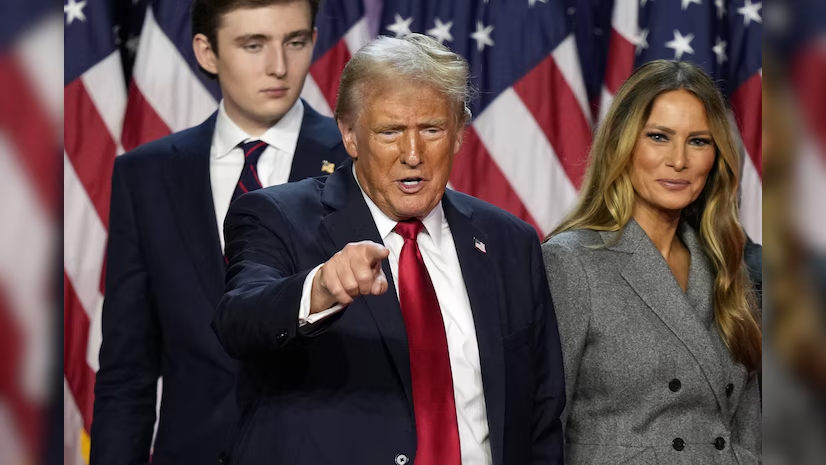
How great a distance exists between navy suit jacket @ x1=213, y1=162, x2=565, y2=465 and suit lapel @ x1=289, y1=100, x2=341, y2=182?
0.85m

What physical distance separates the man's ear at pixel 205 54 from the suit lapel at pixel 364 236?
4.08 feet

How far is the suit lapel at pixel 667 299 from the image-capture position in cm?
205

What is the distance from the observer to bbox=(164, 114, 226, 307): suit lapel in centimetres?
258

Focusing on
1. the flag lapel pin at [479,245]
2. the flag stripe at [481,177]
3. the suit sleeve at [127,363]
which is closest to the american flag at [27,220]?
the flag lapel pin at [479,245]

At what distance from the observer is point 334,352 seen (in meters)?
1.63

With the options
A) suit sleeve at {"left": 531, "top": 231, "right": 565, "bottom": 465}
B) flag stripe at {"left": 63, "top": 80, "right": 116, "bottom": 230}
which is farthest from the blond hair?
flag stripe at {"left": 63, "top": 80, "right": 116, "bottom": 230}

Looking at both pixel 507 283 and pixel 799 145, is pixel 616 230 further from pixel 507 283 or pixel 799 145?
pixel 799 145

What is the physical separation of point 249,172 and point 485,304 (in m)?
1.19

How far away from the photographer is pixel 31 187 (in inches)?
8.3

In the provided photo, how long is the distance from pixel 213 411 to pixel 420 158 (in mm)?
1137

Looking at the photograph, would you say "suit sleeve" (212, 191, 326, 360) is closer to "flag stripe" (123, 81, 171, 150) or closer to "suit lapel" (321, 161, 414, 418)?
"suit lapel" (321, 161, 414, 418)

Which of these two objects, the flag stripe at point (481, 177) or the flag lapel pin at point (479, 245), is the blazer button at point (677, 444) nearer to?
the flag lapel pin at point (479, 245)

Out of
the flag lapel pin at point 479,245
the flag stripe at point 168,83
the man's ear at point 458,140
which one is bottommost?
the flag lapel pin at point 479,245

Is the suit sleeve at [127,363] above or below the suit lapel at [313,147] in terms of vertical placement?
below
